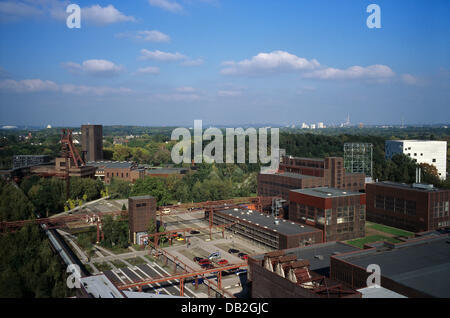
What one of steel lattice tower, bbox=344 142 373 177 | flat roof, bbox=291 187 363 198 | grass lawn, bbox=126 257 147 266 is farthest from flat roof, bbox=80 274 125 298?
steel lattice tower, bbox=344 142 373 177

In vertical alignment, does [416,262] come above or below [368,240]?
above

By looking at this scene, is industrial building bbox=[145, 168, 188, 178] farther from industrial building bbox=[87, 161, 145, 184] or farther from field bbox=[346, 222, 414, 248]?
field bbox=[346, 222, 414, 248]

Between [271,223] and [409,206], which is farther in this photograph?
[409,206]

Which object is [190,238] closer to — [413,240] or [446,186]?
[413,240]

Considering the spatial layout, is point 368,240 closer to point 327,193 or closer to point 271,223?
point 327,193

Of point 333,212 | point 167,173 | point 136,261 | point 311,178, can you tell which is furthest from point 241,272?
point 167,173

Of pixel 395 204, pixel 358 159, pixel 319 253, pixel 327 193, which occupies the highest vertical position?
pixel 358 159
